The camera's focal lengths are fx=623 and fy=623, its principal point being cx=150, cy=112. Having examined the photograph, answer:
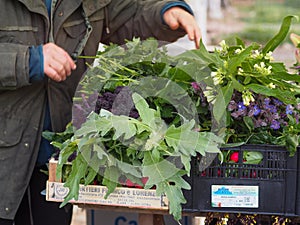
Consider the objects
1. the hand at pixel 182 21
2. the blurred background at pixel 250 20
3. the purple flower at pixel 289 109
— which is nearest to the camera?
the purple flower at pixel 289 109

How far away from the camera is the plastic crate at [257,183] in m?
1.45

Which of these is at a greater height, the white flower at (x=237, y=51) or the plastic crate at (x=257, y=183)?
the white flower at (x=237, y=51)

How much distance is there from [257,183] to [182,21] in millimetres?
640

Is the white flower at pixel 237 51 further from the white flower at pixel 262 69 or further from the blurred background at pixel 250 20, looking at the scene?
the blurred background at pixel 250 20

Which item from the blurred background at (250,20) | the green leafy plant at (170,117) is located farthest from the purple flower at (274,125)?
the blurred background at (250,20)

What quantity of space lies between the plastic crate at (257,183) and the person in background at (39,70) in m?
0.45

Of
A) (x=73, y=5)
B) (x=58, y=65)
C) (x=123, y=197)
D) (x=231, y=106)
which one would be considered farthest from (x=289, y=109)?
(x=73, y=5)

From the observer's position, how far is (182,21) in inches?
74.2

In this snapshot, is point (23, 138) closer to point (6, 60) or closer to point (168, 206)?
point (6, 60)

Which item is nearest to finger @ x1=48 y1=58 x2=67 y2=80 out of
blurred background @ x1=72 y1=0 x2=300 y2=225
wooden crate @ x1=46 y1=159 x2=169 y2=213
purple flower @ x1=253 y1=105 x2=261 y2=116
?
wooden crate @ x1=46 y1=159 x2=169 y2=213

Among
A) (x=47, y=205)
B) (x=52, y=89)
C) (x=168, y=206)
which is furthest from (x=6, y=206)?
(x=168, y=206)

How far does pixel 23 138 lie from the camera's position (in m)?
1.87

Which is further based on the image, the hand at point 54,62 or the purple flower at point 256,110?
the hand at point 54,62

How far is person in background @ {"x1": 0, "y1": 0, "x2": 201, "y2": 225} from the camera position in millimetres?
1708
